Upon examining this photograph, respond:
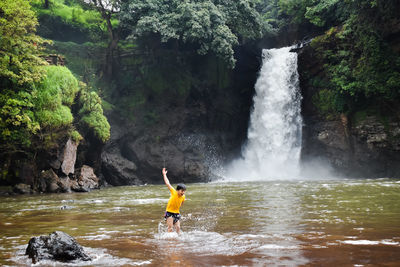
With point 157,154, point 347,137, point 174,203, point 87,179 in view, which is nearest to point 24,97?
point 87,179

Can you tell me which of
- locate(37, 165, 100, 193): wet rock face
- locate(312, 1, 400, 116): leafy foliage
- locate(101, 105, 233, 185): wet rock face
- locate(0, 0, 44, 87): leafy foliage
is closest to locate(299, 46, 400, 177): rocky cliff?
locate(312, 1, 400, 116): leafy foliage

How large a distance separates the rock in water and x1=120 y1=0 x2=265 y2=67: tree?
836 inches

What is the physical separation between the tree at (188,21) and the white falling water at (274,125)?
4.75 metres

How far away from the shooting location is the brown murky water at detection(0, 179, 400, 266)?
185 inches

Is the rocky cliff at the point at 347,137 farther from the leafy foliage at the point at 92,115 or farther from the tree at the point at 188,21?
the leafy foliage at the point at 92,115

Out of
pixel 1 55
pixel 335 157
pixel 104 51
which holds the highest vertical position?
pixel 104 51

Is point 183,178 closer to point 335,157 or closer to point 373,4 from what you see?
point 335,157

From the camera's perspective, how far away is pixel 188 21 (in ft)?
82.6

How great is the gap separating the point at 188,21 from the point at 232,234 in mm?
21079

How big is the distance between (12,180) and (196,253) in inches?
637

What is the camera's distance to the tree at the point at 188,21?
82.6 ft

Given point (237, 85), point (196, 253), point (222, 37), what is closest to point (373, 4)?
point (222, 37)

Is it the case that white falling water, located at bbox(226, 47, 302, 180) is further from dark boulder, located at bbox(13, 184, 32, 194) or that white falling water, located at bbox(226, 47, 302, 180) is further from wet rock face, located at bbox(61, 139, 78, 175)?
dark boulder, located at bbox(13, 184, 32, 194)

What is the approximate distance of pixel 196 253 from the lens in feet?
16.7
